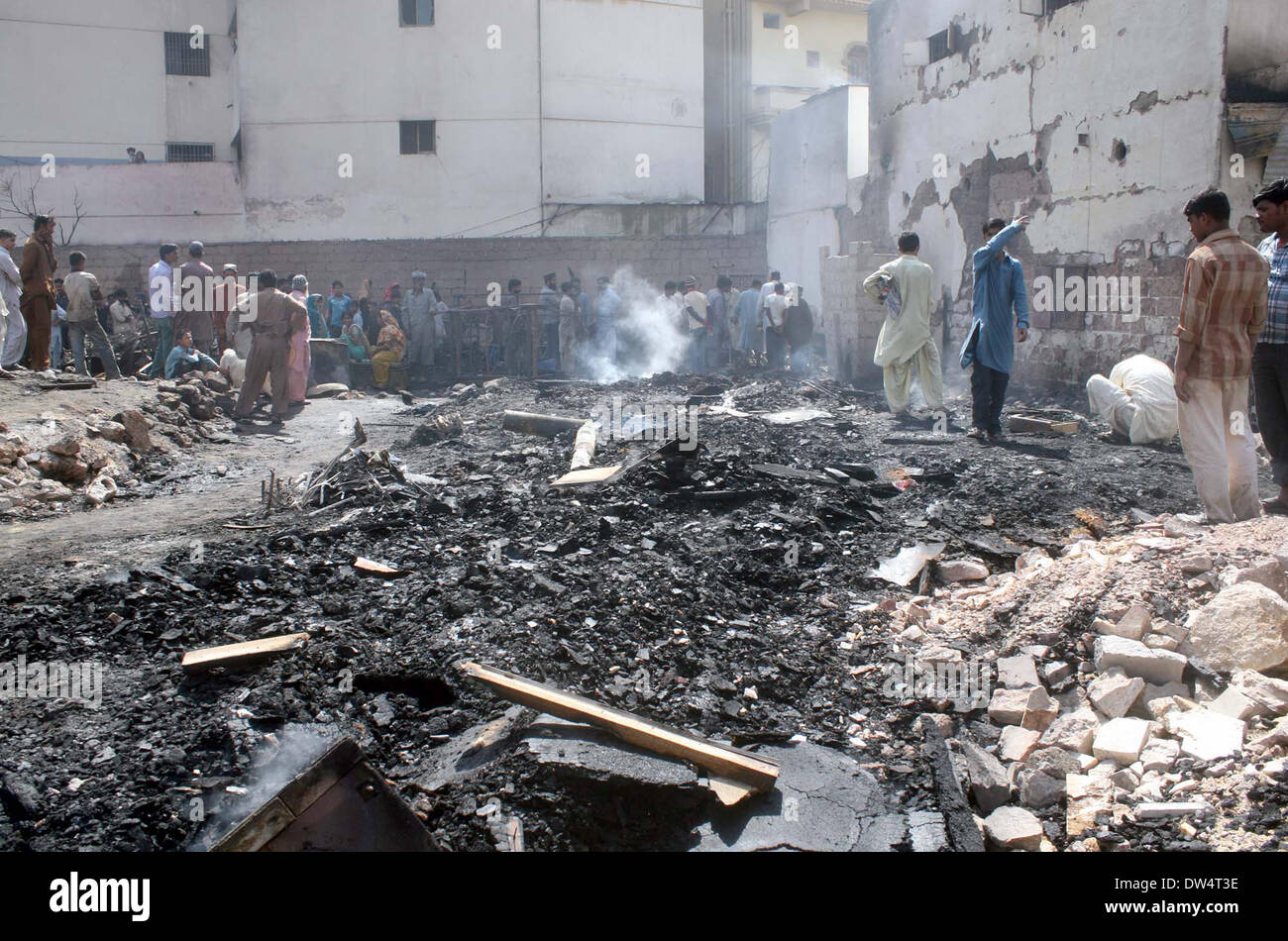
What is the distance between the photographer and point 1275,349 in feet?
16.8

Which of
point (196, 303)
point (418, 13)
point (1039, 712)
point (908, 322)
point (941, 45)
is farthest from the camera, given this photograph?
point (418, 13)

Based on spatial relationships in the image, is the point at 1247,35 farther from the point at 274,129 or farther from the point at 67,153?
the point at 67,153

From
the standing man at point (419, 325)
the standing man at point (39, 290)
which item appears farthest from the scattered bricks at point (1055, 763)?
the standing man at point (419, 325)

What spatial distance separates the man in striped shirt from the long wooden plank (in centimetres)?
381

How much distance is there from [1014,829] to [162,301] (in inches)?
494

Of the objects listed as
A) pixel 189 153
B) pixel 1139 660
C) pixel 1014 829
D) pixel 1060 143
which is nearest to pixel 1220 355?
pixel 1139 660

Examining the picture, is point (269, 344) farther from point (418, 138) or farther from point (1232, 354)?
point (418, 138)

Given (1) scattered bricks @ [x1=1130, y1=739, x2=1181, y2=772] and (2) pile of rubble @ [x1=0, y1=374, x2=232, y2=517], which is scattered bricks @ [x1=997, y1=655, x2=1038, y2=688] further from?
(2) pile of rubble @ [x1=0, y1=374, x2=232, y2=517]

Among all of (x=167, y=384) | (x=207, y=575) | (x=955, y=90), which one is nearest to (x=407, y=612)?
(x=207, y=575)

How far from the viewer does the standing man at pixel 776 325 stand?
590 inches

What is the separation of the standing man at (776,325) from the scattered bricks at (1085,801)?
12432 millimetres

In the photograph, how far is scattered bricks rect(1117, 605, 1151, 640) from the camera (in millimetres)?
3668

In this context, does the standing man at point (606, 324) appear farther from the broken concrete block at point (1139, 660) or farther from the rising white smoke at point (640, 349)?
the broken concrete block at point (1139, 660)

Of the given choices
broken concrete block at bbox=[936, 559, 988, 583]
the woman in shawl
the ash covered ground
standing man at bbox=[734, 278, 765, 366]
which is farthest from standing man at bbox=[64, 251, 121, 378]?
broken concrete block at bbox=[936, 559, 988, 583]
